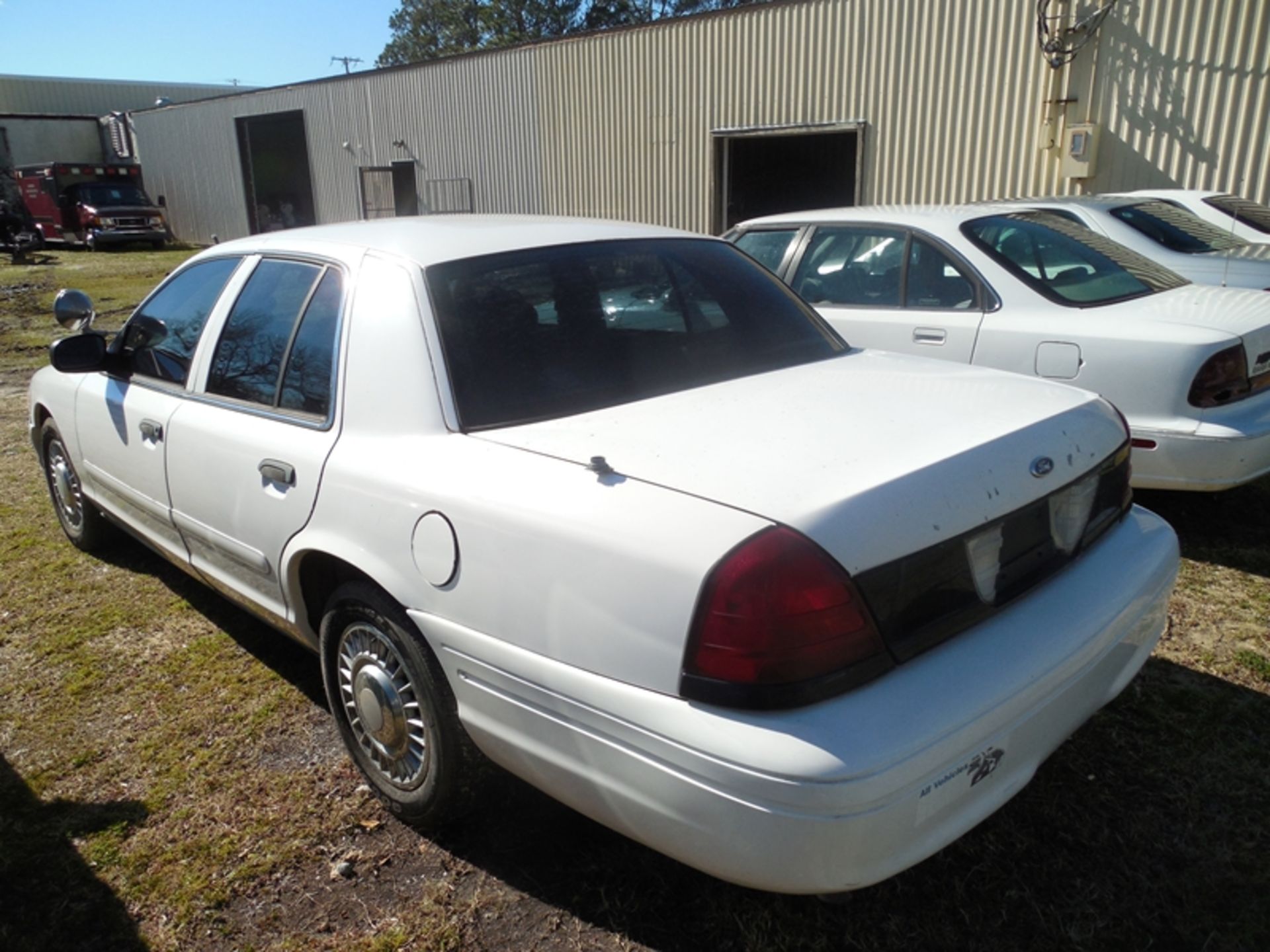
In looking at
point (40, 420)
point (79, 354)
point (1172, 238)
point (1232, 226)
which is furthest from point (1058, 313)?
point (40, 420)

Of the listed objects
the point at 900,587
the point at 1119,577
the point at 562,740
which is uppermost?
the point at 900,587

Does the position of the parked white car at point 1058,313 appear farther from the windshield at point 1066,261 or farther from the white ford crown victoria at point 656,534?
the white ford crown victoria at point 656,534

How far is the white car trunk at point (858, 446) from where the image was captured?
6.19 ft

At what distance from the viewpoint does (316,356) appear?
2.82 metres

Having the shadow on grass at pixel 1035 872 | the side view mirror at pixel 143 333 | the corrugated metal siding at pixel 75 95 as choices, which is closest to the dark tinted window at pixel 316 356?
the side view mirror at pixel 143 333

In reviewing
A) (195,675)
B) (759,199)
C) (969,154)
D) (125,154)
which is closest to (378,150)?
(759,199)

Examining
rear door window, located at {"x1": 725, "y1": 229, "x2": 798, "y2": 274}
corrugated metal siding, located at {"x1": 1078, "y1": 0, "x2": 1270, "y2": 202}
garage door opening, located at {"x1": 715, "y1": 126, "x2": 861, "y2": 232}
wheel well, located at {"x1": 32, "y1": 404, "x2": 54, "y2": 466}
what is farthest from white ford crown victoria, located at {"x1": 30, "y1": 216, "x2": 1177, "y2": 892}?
garage door opening, located at {"x1": 715, "y1": 126, "x2": 861, "y2": 232}

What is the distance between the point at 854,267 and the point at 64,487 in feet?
14.0

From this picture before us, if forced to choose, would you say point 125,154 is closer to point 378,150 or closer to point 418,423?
point 378,150

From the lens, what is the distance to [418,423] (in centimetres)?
242

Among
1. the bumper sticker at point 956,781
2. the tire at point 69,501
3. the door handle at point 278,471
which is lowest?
the tire at point 69,501

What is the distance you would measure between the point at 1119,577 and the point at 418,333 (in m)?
1.88

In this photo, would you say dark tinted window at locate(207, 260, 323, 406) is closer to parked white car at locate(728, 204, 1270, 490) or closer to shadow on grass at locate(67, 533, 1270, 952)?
shadow on grass at locate(67, 533, 1270, 952)

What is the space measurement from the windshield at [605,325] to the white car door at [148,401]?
1.27 metres
